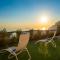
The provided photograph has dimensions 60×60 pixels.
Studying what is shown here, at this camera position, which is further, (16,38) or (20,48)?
(16,38)

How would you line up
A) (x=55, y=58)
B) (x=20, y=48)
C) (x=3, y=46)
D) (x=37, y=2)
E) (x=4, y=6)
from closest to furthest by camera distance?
(x=20, y=48), (x=55, y=58), (x=3, y=46), (x=4, y=6), (x=37, y=2)

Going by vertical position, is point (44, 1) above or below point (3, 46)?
above

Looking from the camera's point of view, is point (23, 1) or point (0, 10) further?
point (23, 1)

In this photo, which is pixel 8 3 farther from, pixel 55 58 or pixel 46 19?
pixel 55 58

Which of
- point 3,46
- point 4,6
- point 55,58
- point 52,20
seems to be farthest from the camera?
point 52,20

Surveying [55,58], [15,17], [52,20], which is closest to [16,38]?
[15,17]

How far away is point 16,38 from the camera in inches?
320

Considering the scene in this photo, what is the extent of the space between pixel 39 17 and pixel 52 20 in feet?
2.46

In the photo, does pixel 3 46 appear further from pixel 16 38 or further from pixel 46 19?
pixel 46 19

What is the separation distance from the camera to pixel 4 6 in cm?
791

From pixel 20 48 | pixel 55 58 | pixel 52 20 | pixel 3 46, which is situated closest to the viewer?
pixel 20 48

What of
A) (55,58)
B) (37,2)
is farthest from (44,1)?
(55,58)

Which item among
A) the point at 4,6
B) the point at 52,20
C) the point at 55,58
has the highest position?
the point at 4,6

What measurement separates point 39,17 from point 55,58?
12.3 feet
